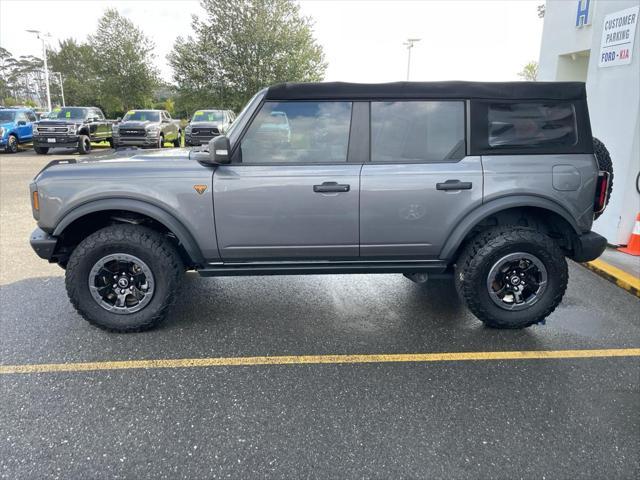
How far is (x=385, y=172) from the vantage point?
345cm

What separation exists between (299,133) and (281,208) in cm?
58

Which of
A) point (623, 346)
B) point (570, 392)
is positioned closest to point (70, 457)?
point (570, 392)

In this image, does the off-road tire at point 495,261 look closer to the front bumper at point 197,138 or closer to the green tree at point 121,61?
the front bumper at point 197,138

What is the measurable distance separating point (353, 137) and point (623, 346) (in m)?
2.59

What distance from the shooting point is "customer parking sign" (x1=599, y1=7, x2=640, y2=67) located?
5461mm

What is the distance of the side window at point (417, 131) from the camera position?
3.52 metres

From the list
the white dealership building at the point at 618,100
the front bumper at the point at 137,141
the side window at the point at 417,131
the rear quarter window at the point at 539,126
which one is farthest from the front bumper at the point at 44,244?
the front bumper at the point at 137,141

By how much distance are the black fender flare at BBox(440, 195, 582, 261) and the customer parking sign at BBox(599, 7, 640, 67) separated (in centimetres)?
328

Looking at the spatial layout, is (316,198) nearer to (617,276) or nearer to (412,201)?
(412,201)

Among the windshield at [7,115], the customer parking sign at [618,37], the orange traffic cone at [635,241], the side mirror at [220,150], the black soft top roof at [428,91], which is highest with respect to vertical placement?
the customer parking sign at [618,37]

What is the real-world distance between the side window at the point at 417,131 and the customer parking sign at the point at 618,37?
3484 mm

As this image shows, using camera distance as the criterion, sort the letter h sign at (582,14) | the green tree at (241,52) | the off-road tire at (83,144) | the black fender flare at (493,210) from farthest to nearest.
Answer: the green tree at (241,52) < the off-road tire at (83,144) < the letter h sign at (582,14) < the black fender flare at (493,210)

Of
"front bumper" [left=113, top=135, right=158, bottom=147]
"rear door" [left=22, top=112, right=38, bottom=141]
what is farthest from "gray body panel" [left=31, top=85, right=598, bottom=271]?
"rear door" [left=22, top=112, right=38, bottom=141]

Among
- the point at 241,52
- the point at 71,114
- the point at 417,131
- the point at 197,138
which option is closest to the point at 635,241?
the point at 417,131
